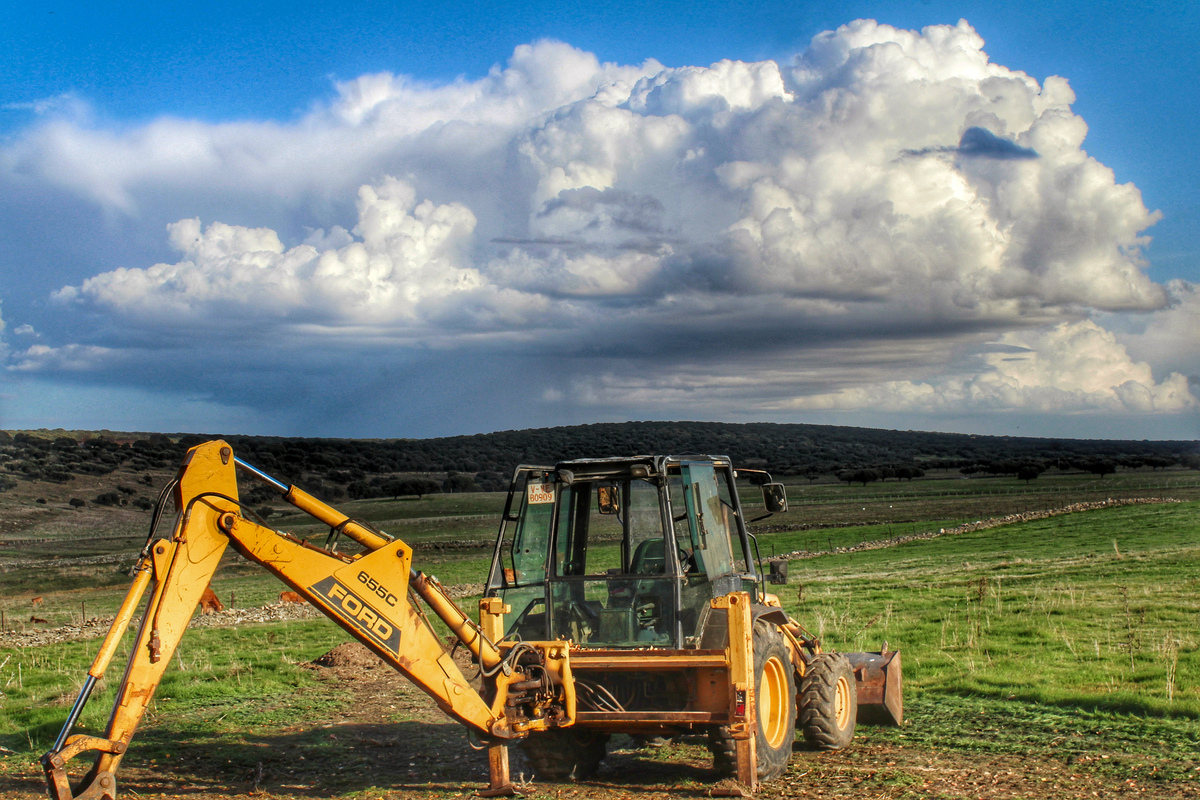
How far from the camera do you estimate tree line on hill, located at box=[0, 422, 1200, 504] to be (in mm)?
81750

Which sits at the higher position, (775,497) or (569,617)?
(775,497)

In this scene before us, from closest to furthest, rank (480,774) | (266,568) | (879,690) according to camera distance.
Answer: (266,568), (480,774), (879,690)

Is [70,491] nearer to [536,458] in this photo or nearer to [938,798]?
[536,458]

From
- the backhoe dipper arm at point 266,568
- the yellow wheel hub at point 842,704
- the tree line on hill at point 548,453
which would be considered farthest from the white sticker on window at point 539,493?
the tree line on hill at point 548,453

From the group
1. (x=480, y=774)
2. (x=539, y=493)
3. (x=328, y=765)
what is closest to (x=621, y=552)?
(x=539, y=493)

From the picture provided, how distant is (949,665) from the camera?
15.1 m

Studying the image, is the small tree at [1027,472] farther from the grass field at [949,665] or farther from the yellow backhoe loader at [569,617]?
the yellow backhoe loader at [569,617]

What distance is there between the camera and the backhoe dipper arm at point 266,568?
251 inches

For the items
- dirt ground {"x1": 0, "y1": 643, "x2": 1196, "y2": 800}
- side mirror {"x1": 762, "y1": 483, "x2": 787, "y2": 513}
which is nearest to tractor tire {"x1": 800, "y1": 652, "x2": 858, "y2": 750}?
dirt ground {"x1": 0, "y1": 643, "x2": 1196, "y2": 800}

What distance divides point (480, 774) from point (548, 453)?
10053 centimetres

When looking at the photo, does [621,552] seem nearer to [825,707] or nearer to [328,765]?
[825,707]

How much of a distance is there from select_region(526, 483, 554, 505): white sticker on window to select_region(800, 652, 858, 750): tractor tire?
3041mm

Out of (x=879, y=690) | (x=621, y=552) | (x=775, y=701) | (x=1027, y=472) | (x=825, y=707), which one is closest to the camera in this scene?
(x=775, y=701)

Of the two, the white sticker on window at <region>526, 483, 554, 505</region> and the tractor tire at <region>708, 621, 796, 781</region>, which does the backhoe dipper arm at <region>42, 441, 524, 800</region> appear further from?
the tractor tire at <region>708, 621, 796, 781</region>
